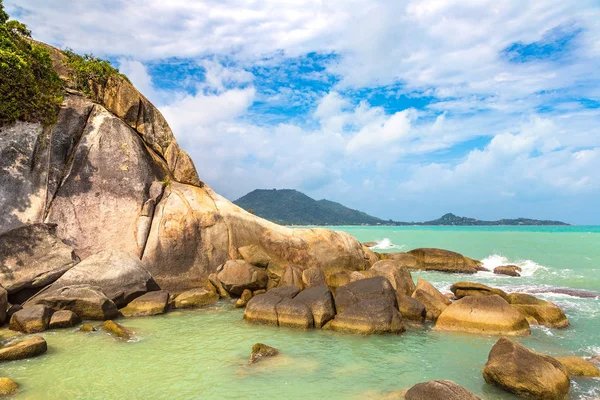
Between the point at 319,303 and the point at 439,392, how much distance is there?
22.2 feet

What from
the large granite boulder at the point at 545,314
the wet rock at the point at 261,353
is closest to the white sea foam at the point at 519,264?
the large granite boulder at the point at 545,314

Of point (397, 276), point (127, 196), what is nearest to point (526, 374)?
point (397, 276)

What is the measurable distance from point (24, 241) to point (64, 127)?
660 cm

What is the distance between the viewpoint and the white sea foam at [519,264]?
30.7m

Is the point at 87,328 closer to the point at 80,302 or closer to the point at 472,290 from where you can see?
the point at 80,302

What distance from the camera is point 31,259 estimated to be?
15453 millimetres

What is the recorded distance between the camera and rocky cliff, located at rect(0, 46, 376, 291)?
713 inches

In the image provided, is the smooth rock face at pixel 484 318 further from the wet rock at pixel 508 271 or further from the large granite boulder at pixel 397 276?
the wet rock at pixel 508 271

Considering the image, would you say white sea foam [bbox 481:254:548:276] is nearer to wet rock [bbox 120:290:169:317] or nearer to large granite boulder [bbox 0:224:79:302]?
wet rock [bbox 120:290:169:317]

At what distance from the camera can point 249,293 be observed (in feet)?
58.6

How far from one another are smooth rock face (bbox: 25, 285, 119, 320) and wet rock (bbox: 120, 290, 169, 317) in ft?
3.16

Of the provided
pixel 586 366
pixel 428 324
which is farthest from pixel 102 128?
pixel 586 366

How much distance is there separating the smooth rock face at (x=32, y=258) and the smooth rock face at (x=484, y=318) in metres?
14.9

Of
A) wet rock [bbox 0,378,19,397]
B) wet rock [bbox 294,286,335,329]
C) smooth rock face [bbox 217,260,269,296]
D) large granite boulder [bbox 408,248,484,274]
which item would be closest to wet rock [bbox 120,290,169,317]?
smooth rock face [bbox 217,260,269,296]
